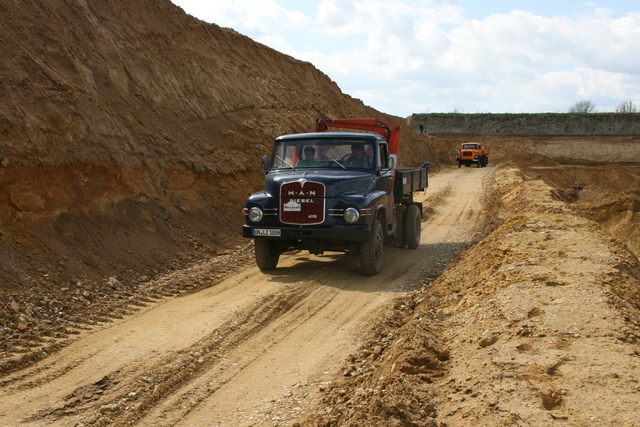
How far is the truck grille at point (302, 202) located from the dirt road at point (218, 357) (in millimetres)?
924

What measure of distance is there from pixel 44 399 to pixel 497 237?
7.84 m

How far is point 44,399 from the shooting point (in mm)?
4621

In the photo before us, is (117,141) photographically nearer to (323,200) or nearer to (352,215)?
(323,200)

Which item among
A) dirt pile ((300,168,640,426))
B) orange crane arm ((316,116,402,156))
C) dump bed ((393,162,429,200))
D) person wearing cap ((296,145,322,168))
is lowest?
dirt pile ((300,168,640,426))

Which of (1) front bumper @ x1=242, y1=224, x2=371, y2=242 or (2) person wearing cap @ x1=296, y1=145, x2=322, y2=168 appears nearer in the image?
(1) front bumper @ x1=242, y1=224, x2=371, y2=242

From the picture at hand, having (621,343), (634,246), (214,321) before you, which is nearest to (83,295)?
(214,321)

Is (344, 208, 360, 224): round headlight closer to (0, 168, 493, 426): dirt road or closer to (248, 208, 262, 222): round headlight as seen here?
(0, 168, 493, 426): dirt road

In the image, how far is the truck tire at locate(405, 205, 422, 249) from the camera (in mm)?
11547

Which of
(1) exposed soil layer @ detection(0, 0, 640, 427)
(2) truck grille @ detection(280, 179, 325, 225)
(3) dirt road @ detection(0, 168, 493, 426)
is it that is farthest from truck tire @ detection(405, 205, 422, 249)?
(2) truck grille @ detection(280, 179, 325, 225)

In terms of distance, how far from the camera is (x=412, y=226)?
11.6 metres

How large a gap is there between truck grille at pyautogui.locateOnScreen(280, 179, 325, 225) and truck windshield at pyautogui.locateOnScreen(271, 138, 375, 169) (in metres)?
0.92

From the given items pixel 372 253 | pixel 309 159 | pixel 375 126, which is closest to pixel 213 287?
pixel 372 253

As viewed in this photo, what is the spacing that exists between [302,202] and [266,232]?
2.39 feet

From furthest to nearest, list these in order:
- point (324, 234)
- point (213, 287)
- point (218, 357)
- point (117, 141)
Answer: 1. point (117, 141)
2. point (324, 234)
3. point (213, 287)
4. point (218, 357)
